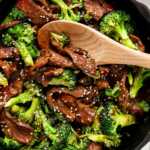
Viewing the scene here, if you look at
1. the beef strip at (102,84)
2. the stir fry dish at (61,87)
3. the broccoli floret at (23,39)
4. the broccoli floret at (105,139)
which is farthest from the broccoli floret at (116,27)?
the broccoli floret at (105,139)

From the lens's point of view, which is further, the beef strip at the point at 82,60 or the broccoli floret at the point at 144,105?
the broccoli floret at the point at 144,105

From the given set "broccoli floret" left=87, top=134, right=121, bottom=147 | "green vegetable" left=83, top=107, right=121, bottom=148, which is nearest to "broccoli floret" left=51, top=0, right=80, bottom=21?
"green vegetable" left=83, top=107, right=121, bottom=148

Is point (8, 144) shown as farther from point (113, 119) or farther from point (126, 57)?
point (126, 57)

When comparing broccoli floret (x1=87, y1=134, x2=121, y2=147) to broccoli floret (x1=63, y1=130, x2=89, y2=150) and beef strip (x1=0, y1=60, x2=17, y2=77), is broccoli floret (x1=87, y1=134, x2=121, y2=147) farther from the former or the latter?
beef strip (x1=0, y1=60, x2=17, y2=77)

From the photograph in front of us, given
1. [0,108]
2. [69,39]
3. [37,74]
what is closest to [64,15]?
[69,39]

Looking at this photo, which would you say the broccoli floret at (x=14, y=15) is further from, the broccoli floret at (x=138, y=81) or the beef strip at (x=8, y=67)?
the broccoli floret at (x=138, y=81)

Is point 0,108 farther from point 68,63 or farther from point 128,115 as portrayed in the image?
point 128,115

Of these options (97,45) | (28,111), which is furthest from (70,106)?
(97,45)

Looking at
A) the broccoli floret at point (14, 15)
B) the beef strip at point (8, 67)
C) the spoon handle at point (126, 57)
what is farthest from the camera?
the broccoli floret at point (14, 15)
